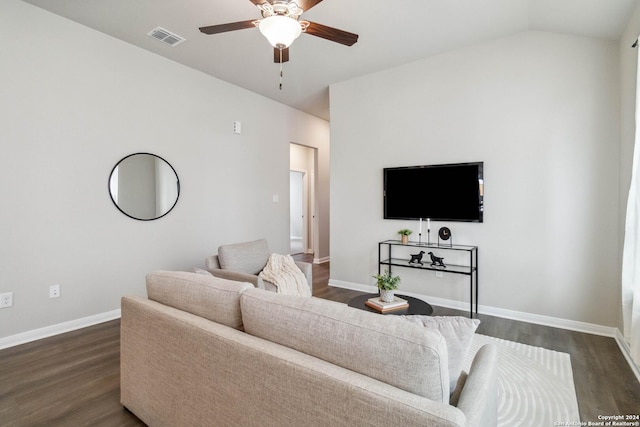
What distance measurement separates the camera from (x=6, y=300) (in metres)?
2.75

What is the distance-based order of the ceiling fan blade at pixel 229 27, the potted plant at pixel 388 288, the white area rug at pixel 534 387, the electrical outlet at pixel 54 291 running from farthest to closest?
the electrical outlet at pixel 54 291
the potted plant at pixel 388 288
the ceiling fan blade at pixel 229 27
the white area rug at pixel 534 387

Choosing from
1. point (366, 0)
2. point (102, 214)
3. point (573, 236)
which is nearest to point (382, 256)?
point (573, 236)

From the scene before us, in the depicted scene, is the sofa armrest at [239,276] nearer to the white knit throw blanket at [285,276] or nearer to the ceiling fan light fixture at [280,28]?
the white knit throw blanket at [285,276]

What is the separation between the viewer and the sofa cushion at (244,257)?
10.5ft

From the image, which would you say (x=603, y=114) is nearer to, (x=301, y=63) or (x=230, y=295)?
(x=301, y=63)

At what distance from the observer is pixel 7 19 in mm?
2727

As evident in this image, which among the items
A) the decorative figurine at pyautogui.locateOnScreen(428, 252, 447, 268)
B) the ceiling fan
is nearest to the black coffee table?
the decorative figurine at pyautogui.locateOnScreen(428, 252, 447, 268)

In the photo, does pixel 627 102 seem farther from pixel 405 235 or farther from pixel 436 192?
pixel 405 235

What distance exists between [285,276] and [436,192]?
6.79 ft

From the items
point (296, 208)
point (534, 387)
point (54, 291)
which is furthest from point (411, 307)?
point (296, 208)

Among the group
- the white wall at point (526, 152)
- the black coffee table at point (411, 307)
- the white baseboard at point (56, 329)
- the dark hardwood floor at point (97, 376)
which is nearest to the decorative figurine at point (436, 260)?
the white wall at point (526, 152)

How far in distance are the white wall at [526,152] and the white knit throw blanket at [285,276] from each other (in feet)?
5.04

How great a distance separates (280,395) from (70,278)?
3.05 metres

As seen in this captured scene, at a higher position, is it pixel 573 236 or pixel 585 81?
pixel 585 81
